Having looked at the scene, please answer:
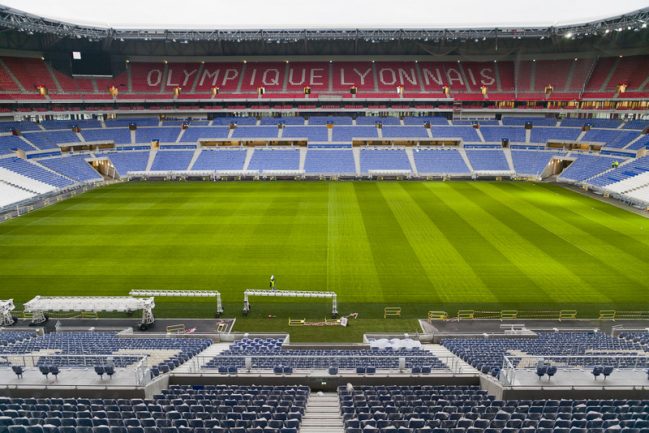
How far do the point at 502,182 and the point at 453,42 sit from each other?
2386 centimetres

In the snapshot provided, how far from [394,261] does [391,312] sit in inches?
259

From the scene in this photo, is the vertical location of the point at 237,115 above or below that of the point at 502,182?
above

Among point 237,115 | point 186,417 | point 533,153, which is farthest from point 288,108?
point 186,417

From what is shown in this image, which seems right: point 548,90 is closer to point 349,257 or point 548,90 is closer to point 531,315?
point 349,257

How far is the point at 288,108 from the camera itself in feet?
234

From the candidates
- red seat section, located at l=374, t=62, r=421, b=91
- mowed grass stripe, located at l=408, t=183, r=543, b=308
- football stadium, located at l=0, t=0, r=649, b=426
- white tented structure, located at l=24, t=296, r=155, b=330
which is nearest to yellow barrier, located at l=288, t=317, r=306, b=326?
football stadium, located at l=0, t=0, r=649, b=426

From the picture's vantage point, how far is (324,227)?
1389 inches

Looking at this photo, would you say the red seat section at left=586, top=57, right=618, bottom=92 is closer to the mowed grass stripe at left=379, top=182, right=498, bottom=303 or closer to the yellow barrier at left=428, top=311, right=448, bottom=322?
the mowed grass stripe at left=379, top=182, right=498, bottom=303

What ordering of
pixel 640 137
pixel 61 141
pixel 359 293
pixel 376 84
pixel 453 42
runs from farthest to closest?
pixel 376 84 → pixel 453 42 → pixel 61 141 → pixel 640 137 → pixel 359 293

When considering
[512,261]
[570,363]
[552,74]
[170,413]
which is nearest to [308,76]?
[552,74]

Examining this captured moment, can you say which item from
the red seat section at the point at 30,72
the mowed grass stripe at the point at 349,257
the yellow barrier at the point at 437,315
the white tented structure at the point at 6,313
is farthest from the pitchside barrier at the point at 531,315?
the red seat section at the point at 30,72

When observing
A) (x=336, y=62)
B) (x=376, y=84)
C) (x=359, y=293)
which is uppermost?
(x=336, y=62)

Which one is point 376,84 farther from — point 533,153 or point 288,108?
point 533,153

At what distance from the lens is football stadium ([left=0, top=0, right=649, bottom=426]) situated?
10922 mm
